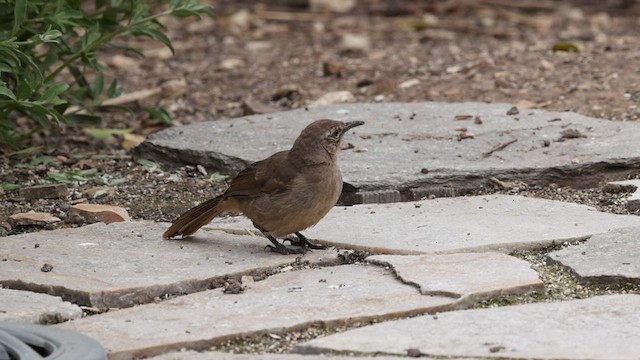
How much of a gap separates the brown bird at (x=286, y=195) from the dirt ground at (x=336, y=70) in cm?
59

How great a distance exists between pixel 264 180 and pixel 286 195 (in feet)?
0.40

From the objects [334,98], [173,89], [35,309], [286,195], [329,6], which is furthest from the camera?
[329,6]

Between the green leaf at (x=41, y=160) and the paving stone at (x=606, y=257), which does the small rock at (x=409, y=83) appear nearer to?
the green leaf at (x=41, y=160)

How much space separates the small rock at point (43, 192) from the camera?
5383 millimetres

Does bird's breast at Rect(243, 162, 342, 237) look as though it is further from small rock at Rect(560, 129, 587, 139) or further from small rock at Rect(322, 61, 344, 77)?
small rock at Rect(322, 61, 344, 77)

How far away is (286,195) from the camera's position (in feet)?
14.9

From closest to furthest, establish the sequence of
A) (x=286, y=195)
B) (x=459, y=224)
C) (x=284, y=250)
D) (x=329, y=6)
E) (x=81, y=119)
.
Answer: (x=284, y=250)
(x=286, y=195)
(x=459, y=224)
(x=81, y=119)
(x=329, y=6)

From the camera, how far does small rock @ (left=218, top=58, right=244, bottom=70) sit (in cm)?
906

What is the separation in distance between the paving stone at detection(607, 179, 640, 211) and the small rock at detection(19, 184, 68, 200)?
238 cm

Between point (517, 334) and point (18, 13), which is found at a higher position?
point (18, 13)

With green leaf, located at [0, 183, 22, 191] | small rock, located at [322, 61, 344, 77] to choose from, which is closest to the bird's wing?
green leaf, located at [0, 183, 22, 191]

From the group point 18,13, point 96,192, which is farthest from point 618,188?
point 18,13

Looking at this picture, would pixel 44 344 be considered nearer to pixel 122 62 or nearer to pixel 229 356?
pixel 229 356

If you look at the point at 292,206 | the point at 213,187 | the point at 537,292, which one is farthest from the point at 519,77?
the point at 537,292
